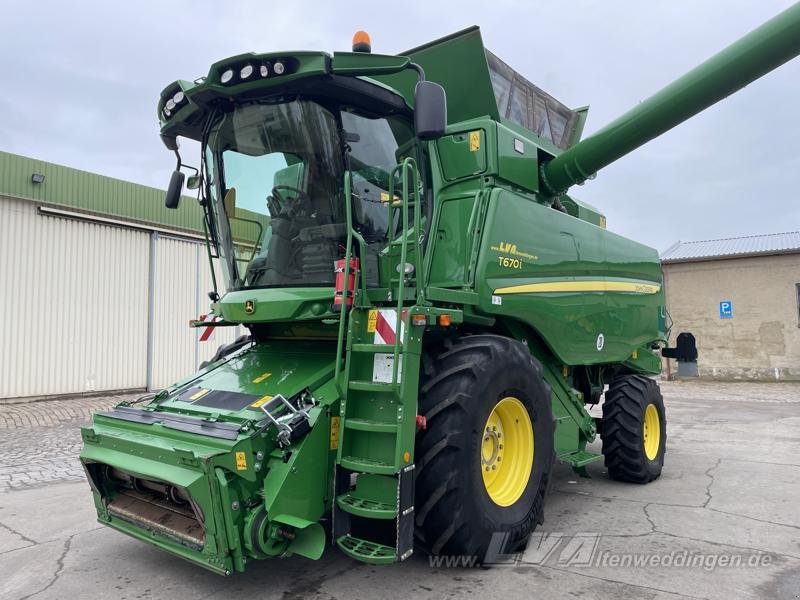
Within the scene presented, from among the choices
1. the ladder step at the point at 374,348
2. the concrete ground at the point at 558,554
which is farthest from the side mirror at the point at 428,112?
the concrete ground at the point at 558,554

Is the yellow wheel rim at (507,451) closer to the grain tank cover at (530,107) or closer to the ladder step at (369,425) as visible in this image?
the ladder step at (369,425)

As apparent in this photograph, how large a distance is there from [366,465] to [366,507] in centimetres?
23

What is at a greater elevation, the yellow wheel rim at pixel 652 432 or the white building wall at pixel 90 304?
the white building wall at pixel 90 304

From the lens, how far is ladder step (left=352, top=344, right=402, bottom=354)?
11.0ft

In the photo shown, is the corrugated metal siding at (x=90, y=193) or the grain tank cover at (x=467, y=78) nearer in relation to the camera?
the grain tank cover at (x=467, y=78)

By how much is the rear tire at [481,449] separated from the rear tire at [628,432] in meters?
2.08

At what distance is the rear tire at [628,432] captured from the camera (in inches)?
228

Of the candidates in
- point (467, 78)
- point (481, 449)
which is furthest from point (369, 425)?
point (467, 78)

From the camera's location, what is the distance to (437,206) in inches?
169

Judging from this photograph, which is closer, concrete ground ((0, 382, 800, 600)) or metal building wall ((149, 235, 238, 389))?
concrete ground ((0, 382, 800, 600))

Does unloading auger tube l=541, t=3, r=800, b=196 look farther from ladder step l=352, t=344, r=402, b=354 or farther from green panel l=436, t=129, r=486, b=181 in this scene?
ladder step l=352, t=344, r=402, b=354

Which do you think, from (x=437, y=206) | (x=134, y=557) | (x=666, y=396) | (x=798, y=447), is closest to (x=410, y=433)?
(x=437, y=206)

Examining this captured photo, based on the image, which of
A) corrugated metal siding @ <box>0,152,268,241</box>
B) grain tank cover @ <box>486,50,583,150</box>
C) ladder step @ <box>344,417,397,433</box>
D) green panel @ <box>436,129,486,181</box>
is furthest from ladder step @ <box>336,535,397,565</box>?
corrugated metal siding @ <box>0,152,268,241</box>

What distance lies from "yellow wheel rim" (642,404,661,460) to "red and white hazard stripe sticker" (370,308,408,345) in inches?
156
